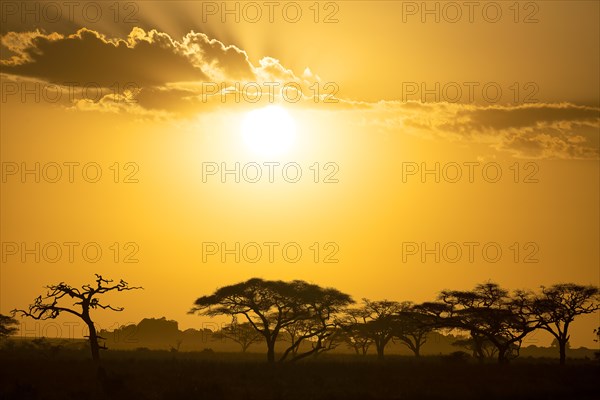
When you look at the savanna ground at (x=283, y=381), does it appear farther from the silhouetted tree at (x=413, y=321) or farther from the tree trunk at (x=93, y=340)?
the silhouetted tree at (x=413, y=321)

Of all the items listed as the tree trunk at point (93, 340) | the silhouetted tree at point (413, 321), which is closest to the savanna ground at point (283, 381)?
the tree trunk at point (93, 340)

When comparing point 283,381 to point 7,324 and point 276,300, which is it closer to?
point 276,300

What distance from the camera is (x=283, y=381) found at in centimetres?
Answer: 6047

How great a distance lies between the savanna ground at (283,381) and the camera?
52906 millimetres

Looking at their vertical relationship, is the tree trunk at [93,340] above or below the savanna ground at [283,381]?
above

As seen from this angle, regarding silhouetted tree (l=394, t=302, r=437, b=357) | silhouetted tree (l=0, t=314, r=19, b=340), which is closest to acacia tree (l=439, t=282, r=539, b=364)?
silhouetted tree (l=394, t=302, r=437, b=357)

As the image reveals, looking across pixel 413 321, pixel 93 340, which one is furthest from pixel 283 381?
pixel 413 321

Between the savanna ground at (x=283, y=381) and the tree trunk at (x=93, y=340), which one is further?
the tree trunk at (x=93, y=340)

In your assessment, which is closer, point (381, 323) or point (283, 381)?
point (283, 381)

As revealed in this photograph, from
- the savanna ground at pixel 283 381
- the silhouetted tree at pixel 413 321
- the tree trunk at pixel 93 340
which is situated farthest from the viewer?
the silhouetted tree at pixel 413 321

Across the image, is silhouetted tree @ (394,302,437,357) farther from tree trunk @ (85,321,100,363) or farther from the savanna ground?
tree trunk @ (85,321,100,363)

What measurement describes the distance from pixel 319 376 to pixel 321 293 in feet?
74.7

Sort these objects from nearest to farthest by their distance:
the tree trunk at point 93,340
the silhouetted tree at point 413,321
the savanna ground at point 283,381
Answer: the savanna ground at point 283,381
the tree trunk at point 93,340
the silhouetted tree at point 413,321

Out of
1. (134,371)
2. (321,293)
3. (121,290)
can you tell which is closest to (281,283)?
(321,293)
